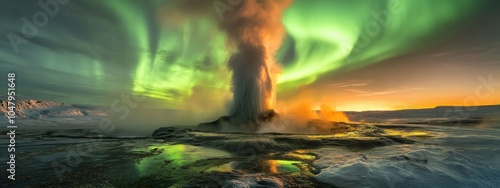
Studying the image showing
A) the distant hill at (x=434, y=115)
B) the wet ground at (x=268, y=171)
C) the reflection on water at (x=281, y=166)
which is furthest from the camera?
the distant hill at (x=434, y=115)

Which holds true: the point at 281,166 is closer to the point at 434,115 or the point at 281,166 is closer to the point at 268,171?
the point at 268,171

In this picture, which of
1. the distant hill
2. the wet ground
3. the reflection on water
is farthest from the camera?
the distant hill

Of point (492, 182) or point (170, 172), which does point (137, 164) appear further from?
point (492, 182)

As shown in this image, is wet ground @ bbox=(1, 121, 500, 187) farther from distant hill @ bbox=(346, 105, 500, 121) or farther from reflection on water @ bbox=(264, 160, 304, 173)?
distant hill @ bbox=(346, 105, 500, 121)

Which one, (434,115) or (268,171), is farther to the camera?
(434,115)

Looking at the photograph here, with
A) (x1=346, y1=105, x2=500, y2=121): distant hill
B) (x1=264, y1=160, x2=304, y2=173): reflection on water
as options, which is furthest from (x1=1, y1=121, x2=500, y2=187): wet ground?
(x1=346, y1=105, x2=500, y2=121): distant hill

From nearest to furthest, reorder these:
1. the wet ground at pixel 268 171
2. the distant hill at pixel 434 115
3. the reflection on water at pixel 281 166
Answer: the wet ground at pixel 268 171 → the reflection on water at pixel 281 166 → the distant hill at pixel 434 115

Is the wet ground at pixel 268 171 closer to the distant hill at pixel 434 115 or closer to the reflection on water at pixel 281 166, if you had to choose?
the reflection on water at pixel 281 166

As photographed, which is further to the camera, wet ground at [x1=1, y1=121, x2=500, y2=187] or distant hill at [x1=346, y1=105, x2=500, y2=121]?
distant hill at [x1=346, y1=105, x2=500, y2=121]

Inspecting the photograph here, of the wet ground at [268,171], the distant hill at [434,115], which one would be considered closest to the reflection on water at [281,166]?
the wet ground at [268,171]

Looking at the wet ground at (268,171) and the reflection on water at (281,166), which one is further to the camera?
the reflection on water at (281,166)

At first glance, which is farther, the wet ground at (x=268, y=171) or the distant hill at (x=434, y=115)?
the distant hill at (x=434, y=115)

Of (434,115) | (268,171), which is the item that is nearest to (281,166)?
(268,171)

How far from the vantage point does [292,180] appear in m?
7.55
